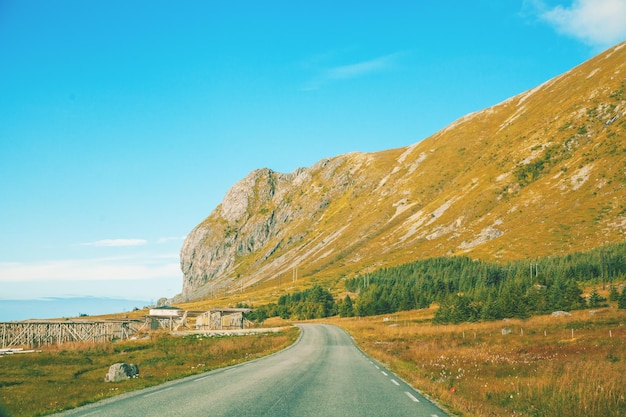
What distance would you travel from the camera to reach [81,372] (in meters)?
35.6

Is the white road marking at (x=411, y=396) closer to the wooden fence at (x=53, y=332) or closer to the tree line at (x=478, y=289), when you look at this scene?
the tree line at (x=478, y=289)

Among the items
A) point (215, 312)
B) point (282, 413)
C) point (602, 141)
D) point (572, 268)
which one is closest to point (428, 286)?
point (572, 268)

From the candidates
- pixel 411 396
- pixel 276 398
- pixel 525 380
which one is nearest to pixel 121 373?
pixel 276 398

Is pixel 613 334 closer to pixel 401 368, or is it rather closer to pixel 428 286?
pixel 401 368

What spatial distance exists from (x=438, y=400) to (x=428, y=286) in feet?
394

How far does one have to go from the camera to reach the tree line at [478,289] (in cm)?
8056

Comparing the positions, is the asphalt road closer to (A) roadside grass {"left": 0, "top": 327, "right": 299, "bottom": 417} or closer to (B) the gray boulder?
(A) roadside grass {"left": 0, "top": 327, "right": 299, "bottom": 417}

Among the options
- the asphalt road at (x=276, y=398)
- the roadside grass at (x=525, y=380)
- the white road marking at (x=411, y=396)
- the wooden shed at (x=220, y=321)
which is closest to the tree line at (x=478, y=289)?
the wooden shed at (x=220, y=321)

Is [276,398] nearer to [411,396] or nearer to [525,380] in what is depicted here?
[411,396]

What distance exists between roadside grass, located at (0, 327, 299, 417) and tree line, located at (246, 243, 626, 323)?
4732 cm

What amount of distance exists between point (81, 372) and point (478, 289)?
88.2 meters

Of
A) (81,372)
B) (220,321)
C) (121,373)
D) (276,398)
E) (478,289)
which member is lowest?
(220,321)

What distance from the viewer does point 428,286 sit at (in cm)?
13162

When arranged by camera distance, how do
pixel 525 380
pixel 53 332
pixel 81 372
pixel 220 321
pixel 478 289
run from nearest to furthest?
pixel 525 380
pixel 81 372
pixel 53 332
pixel 478 289
pixel 220 321
